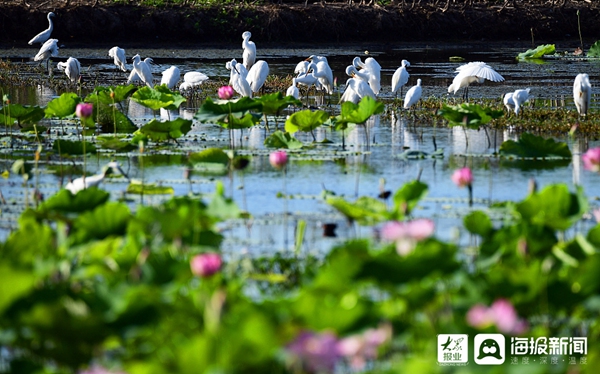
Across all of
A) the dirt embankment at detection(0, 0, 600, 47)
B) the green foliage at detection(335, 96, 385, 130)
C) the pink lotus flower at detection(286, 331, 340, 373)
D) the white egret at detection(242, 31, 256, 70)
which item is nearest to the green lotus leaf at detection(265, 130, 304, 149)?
the green foliage at detection(335, 96, 385, 130)

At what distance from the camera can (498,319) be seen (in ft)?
6.93

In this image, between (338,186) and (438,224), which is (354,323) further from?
(338,186)

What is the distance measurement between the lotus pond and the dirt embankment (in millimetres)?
14936

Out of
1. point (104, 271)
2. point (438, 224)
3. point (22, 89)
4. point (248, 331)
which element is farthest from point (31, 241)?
point (22, 89)

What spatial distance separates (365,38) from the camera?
24.1 meters

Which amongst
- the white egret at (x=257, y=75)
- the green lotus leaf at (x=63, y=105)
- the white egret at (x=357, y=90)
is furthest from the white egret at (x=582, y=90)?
the green lotus leaf at (x=63, y=105)

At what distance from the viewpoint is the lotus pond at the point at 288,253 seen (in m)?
2.23

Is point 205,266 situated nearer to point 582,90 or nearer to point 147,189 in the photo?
point 147,189

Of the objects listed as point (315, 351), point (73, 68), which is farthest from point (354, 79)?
point (315, 351)

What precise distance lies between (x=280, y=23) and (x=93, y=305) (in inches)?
832

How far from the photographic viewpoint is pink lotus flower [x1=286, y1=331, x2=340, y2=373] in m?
1.91

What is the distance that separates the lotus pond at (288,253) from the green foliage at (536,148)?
0.03 feet

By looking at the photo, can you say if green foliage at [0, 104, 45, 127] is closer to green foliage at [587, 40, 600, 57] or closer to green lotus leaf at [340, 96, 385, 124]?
green lotus leaf at [340, 96, 385, 124]

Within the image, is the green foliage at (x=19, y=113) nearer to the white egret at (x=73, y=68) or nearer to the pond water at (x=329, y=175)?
the pond water at (x=329, y=175)
